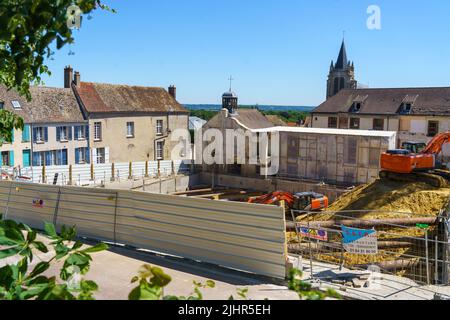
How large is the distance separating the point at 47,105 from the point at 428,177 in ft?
97.6

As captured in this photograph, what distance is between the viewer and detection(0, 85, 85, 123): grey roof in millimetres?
36812

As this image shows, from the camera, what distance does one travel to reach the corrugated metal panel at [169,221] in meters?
7.14

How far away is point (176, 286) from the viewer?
6.84 meters

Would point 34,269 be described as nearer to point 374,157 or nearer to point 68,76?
point 374,157

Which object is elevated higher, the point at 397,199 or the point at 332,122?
the point at 332,122

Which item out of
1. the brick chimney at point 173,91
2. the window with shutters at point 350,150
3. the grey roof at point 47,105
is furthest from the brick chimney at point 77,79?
the window with shutters at point 350,150

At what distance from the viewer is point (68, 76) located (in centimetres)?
4212

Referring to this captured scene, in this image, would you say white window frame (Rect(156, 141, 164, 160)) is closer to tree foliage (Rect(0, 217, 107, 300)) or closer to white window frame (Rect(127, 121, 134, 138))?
white window frame (Rect(127, 121, 134, 138))

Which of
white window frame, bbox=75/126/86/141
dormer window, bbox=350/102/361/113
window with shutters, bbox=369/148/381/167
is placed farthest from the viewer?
dormer window, bbox=350/102/361/113

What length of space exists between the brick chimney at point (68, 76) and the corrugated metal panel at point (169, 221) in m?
33.9

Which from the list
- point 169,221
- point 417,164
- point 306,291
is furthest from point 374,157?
point 306,291

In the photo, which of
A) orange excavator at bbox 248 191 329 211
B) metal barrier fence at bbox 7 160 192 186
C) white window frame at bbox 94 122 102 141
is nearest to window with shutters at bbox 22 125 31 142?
metal barrier fence at bbox 7 160 192 186

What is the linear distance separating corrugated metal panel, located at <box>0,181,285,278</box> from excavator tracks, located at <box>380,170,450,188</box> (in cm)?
1916
